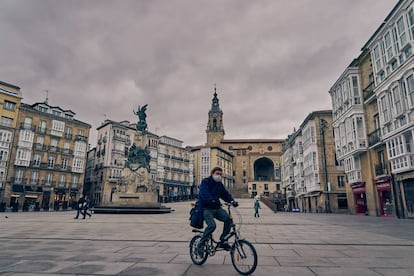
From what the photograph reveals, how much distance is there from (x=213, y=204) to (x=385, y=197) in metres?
23.6

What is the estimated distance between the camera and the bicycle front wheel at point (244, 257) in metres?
4.71

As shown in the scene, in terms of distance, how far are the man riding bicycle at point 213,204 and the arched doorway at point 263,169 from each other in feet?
321

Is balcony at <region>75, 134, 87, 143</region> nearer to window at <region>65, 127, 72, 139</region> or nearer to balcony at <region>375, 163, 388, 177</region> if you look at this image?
window at <region>65, 127, 72, 139</region>

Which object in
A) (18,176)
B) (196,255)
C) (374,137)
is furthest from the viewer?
(18,176)

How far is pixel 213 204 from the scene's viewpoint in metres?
5.32

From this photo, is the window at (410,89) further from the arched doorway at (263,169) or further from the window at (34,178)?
the arched doorway at (263,169)

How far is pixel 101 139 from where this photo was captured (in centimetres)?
6050

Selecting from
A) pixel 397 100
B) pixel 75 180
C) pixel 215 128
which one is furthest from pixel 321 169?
pixel 215 128

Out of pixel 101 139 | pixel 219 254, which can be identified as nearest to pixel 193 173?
pixel 101 139

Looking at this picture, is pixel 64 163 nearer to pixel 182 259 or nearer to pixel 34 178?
pixel 34 178

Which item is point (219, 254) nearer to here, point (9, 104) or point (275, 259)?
point (275, 259)

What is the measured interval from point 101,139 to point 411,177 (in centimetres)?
5628

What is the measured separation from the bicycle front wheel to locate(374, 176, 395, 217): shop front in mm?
21702

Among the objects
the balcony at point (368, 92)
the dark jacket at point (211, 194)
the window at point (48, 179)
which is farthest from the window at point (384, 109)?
the window at point (48, 179)
